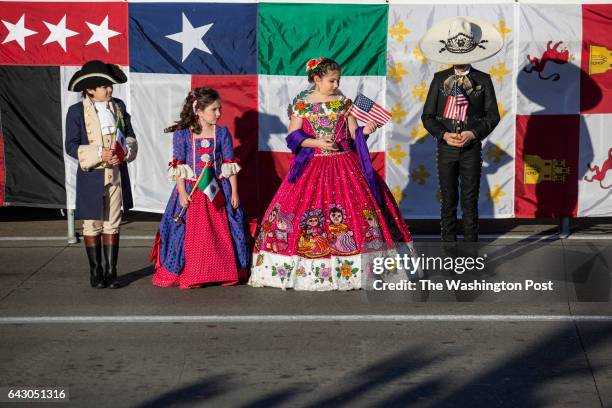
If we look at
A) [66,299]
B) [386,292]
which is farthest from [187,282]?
[386,292]

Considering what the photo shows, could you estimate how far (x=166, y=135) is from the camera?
1055cm

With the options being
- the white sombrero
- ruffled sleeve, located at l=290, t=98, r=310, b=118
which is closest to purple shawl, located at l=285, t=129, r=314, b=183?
ruffled sleeve, located at l=290, t=98, r=310, b=118

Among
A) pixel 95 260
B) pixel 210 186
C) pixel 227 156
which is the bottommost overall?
pixel 95 260

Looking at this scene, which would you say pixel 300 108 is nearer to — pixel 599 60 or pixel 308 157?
pixel 308 157

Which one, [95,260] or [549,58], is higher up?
[549,58]

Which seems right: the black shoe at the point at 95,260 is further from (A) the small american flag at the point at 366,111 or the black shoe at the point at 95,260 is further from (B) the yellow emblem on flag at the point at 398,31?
(B) the yellow emblem on flag at the point at 398,31

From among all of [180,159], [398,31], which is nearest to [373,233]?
[180,159]

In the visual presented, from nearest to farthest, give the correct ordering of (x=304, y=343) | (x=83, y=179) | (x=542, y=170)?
1. (x=304, y=343)
2. (x=83, y=179)
3. (x=542, y=170)

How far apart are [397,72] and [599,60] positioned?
184 centimetres

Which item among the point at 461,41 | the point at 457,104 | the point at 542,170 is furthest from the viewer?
the point at 542,170

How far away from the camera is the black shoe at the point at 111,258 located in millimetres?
8953

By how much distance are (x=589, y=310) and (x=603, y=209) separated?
268cm

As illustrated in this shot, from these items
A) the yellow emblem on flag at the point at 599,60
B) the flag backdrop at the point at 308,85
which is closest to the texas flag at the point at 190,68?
the flag backdrop at the point at 308,85

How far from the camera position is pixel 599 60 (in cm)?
1040
